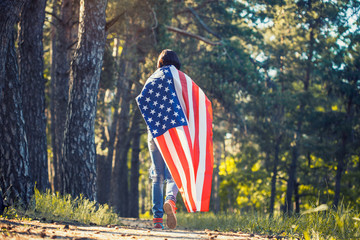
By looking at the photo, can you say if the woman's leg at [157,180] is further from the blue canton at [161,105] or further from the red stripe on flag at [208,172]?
the red stripe on flag at [208,172]

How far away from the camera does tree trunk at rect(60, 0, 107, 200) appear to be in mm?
7746

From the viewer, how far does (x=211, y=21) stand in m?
19.7

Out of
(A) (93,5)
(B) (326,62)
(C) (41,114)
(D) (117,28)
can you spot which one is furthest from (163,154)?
(B) (326,62)

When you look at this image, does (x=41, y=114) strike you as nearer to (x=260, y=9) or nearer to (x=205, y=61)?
(x=205, y=61)

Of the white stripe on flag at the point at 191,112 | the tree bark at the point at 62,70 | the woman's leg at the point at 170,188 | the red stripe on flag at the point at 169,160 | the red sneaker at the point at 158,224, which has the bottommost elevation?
the red sneaker at the point at 158,224

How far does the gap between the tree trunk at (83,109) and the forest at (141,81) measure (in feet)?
0.06

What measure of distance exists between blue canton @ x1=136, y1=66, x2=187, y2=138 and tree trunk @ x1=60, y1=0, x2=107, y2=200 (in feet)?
6.86

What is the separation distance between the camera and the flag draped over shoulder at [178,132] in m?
6.00

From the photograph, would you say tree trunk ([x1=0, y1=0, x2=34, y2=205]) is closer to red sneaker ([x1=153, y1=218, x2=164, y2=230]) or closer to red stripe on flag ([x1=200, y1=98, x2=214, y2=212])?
red sneaker ([x1=153, y1=218, x2=164, y2=230])

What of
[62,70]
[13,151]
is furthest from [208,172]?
[62,70]

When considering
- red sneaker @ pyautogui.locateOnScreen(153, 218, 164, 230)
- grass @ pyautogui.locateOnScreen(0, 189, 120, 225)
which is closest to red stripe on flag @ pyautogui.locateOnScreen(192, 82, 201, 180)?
red sneaker @ pyautogui.locateOnScreen(153, 218, 164, 230)

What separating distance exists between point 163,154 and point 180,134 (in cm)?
37

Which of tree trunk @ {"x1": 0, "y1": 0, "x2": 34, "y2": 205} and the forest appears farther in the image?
the forest

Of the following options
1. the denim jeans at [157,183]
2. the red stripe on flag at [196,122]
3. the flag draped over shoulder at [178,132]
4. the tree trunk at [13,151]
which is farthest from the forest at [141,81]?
the denim jeans at [157,183]
